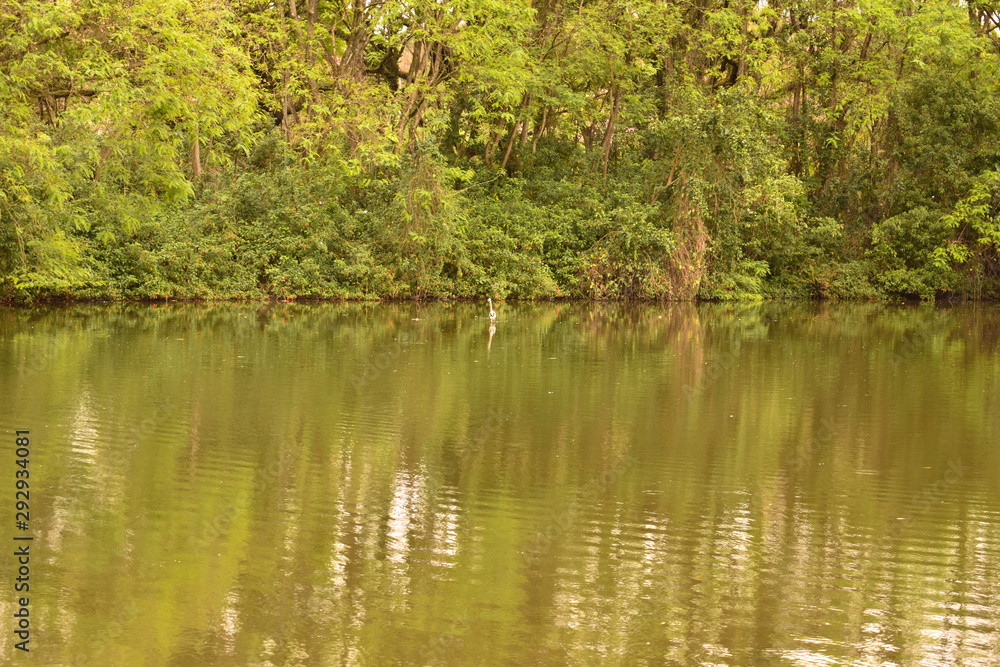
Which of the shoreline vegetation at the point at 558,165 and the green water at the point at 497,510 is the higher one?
the shoreline vegetation at the point at 558,165

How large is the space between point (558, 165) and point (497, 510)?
105 feet

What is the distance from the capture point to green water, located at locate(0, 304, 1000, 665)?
655 cm

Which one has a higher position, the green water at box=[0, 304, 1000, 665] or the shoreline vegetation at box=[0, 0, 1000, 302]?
the shoreline vegetation at box=[0, 0, 1000, 302]

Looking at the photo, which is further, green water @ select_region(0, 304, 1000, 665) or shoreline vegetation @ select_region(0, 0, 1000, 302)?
shoreline vegetation @ select_region(0, 0, 1000, 302)

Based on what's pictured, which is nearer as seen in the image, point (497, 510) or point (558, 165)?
point (497, 510)

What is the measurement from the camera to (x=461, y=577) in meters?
7.53

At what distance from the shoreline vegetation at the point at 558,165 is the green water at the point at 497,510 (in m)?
12.6

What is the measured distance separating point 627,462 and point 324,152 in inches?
1012

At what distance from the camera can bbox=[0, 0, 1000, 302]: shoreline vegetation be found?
3127 centimetres

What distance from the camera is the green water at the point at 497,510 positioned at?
21.5 feet

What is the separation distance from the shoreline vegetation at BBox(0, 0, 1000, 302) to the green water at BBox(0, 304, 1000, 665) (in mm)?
12624

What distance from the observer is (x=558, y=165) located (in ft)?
133

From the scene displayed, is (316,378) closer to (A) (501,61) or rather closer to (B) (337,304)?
(B) (337,304)

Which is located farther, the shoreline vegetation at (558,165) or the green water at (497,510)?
the shoreline vegetation at (558,165)
